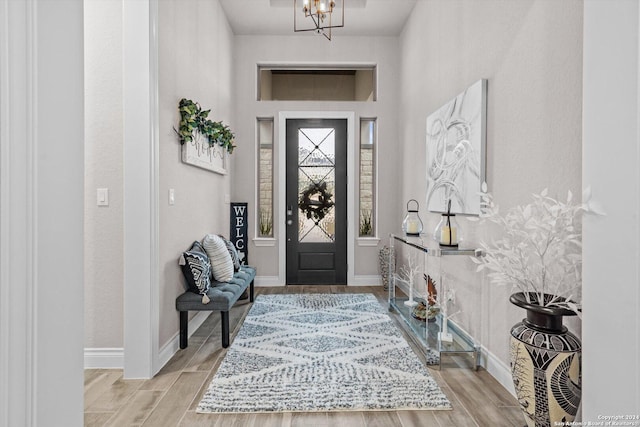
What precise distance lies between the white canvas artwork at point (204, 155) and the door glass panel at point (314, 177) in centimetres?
111

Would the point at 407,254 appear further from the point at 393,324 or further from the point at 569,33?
the point at 569,33

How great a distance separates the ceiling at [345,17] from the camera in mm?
4301

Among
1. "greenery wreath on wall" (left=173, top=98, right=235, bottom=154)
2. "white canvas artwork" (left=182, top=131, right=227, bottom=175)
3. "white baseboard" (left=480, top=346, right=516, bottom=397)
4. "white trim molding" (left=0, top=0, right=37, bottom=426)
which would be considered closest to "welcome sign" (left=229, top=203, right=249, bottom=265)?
"white canvas artwork" (left=182, top=131, right=227, bottom=175)

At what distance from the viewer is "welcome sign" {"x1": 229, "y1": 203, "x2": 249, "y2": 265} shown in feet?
14.9

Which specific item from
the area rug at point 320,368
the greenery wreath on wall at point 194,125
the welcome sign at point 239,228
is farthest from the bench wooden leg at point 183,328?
the welcome sign at point 239,228

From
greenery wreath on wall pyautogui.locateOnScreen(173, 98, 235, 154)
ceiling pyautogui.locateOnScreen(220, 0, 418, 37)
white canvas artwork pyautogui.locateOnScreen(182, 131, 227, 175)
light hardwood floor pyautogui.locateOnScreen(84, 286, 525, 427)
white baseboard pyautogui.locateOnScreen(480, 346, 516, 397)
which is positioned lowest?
light hardwood floor pyautogui.locateOnScreen(84, 286, 525, 427)

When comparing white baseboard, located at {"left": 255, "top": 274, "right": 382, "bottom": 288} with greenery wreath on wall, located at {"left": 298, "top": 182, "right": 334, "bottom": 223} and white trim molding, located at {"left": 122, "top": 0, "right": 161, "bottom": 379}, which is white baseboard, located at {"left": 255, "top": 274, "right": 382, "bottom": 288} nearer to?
greenery wreath on wall, located at {"left": 298, "top": 182, "right": 334, "bottom": 223}

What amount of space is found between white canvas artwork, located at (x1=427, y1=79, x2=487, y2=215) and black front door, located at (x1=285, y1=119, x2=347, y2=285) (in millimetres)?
1658

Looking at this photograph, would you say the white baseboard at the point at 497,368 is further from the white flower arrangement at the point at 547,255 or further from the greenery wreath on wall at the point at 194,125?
the greenery wreath on wall at the point at 194,125

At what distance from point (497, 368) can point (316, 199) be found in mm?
3190

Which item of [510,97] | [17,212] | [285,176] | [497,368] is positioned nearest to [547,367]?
[497,368]

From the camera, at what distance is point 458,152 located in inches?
116

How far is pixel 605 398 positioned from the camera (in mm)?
1242

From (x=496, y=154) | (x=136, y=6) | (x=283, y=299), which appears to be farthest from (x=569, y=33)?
(x=283, y=299)
